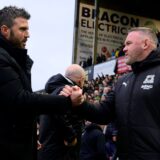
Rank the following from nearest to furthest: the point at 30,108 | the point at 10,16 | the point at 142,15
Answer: the point at 30,108
the point at 10,16
the point at 142,15

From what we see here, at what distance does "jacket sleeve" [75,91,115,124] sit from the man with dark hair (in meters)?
0.50

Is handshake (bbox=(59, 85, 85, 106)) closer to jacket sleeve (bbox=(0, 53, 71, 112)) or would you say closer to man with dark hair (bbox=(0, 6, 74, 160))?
man with dark hair (bbox=(0, 6, 74, 160))

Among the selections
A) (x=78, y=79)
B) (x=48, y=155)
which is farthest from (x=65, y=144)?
(x=78, y=79)

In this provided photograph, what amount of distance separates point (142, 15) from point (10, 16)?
842 inches

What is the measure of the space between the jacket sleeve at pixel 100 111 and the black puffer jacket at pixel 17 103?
0.54 m

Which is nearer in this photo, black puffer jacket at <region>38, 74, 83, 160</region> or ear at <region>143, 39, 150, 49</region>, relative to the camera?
ear at <region>143, 39, 150, 49</region>

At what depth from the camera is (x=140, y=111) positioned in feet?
11.2

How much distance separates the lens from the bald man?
4617 mm

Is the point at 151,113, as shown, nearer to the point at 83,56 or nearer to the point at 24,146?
the point at 24,146

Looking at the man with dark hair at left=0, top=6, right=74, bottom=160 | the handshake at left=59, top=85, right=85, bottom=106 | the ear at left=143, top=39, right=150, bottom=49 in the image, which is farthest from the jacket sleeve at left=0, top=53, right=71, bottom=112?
the ear at left=143, top=39, right=150, bottom=49

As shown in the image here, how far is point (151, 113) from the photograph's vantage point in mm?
3391

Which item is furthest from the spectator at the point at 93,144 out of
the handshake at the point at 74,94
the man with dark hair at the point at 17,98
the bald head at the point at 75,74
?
the man with dark hair at the point at 17,98

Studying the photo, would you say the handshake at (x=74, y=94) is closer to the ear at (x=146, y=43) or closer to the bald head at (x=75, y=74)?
the ear at (x=146, y=43)

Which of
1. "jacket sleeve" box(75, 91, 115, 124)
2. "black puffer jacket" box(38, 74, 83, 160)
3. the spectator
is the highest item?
"jacket sleeve" box(75, 91, 115, 124)
